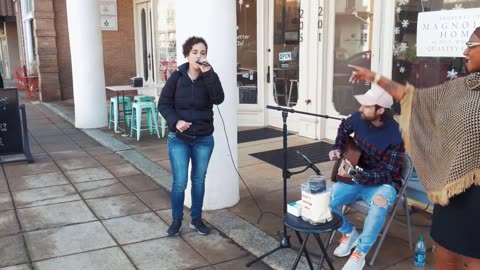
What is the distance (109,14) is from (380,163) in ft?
37.9

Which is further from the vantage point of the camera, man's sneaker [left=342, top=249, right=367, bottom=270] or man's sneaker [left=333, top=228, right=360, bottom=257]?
Answer: man's sneaker [left=333, top=228, right=360, bottom=257]

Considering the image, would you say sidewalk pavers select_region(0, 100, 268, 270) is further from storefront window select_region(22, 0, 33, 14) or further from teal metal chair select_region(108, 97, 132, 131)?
storefront window select_region(22, 0, 33, 14)

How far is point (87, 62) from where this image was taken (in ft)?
29.4

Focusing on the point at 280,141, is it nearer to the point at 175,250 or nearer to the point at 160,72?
the point at 175,250

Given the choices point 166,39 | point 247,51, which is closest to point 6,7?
point 166,39

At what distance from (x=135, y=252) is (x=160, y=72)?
9.29m

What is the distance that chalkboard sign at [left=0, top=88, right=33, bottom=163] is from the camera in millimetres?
6410

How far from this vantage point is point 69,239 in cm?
396

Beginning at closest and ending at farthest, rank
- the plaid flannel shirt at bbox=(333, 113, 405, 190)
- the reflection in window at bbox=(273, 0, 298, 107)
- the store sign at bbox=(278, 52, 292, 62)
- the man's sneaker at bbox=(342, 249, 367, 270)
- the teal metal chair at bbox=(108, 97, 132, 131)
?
the man's sneaker at bbox=(342, 249, 367, 270), the plaid flannel shirt at bbox=(333, 113, 405, 190), the reflection in window at bbox=(273, 0, 298, 107), the store sign at bbox=(278, 52, 292, 62), the teal metal chair at bbox=(108, 97, 132, 131)

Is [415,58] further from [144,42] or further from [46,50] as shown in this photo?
[46,50]

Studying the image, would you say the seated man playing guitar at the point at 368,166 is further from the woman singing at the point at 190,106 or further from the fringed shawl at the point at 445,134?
the woman singing at the point at 190,106

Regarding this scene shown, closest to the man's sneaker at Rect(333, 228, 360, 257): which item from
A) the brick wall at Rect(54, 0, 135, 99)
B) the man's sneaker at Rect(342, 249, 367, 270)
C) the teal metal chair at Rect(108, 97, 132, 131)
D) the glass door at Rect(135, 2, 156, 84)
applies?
the man's sneaker at Rect(342, 249, 367, 270)

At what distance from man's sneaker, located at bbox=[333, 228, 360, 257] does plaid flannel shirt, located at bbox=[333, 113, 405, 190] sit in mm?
470

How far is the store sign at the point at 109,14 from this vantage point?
43.2ft
